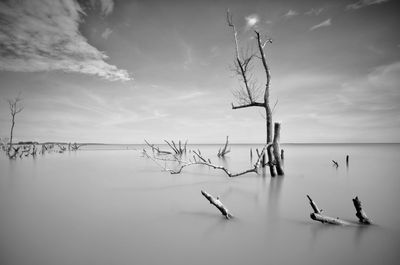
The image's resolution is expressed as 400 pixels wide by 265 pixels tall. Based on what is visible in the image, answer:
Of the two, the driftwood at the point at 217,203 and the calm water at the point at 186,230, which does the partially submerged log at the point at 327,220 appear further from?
the driftwood at the point at 217,203

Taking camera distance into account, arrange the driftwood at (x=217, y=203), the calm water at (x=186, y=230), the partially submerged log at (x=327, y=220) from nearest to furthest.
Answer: the calm water at (x=186, y=230), the partially submerged log at (x=327, y=220), the driftwood at (x=217, y=203)

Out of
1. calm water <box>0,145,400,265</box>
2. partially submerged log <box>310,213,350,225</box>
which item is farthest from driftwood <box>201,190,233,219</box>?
partially submerged log <box>310,213,350,225</box>

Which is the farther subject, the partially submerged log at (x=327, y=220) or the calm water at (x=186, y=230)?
the partially submerged log at (x=327, y=220)

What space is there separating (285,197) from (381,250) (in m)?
4.02

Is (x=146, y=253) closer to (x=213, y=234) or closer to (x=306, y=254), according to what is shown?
(x=213, y=234)

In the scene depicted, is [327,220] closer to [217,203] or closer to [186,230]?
[217,203]

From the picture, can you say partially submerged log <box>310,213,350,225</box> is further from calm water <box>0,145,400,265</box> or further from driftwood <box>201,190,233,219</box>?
driftwood <box>201,190,233,219</box>

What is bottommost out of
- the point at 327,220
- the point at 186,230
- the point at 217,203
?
the point at 186,230

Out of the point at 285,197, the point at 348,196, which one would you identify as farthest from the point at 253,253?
the point at 348,196

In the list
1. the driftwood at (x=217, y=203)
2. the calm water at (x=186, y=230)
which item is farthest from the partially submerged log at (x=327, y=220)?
the driftwood at (x=217, y=203)

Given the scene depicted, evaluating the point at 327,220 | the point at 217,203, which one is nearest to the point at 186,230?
the point at 217,203

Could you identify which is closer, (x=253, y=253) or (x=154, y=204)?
(x=253, y=253)

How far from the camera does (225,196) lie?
8055 mm

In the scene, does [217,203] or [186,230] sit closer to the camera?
[186,230]
